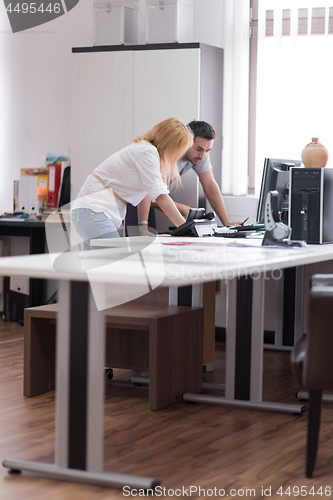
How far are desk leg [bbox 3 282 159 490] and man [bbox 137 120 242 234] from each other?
6.67ft

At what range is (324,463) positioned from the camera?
2305 mm

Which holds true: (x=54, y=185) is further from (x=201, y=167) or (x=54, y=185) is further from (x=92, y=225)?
(x=92, y=225)

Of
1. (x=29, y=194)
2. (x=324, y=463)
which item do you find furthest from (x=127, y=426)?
(x=29, y=194)

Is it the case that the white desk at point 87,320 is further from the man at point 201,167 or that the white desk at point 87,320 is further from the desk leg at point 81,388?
the man at point 201,167

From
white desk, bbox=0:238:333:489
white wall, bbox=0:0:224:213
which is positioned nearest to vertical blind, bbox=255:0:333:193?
white wall, bbox=0:0:224:213

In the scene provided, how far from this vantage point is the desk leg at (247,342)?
2.86 meters

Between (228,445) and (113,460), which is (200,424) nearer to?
(228,445)

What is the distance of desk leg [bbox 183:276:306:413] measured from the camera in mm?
2863

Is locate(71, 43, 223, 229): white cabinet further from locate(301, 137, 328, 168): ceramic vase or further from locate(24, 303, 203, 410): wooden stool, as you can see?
locate(24, 303, 203, 410): wooden stool

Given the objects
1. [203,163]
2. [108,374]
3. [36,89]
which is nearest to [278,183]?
[203,163]

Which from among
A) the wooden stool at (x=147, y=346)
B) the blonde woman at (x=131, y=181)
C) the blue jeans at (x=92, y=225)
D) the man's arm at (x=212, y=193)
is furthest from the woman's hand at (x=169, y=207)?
the man's arm at (x=212, y=193)

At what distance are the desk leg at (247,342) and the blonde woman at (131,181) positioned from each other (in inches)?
29.4

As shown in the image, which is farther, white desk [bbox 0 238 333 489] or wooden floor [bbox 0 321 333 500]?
wooden floor [bbox 0 321 333 500]

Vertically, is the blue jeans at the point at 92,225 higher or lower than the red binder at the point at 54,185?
lower
